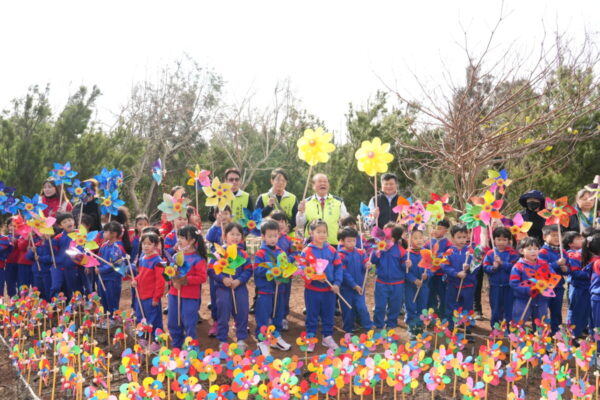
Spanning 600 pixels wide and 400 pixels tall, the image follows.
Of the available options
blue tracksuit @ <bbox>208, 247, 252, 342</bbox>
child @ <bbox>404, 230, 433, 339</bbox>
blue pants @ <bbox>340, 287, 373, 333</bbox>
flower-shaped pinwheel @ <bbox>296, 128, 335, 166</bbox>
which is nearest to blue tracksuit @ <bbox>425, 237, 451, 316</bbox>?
child @ <bbox>404, 230, 433, 339</bbox>

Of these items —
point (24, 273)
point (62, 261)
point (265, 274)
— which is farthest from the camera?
point (24, 273)

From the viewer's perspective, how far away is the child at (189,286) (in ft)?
14.6

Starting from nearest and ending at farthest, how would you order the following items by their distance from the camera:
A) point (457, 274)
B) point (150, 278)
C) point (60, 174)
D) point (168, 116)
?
point (150, 278), point (457, 274), point (60, 174), point (168, 116)

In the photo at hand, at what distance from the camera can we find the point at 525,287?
14.9 ft

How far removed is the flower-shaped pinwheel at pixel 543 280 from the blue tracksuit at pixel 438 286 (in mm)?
987

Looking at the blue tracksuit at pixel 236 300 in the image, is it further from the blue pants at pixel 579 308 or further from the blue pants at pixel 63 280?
the blue pants at pixel 579 308

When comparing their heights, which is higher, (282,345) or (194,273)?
(194,273)

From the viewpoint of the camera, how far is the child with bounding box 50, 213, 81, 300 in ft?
18.3

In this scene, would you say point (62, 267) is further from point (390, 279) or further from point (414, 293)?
point (414, 293)

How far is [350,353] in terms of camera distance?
386 centimetres

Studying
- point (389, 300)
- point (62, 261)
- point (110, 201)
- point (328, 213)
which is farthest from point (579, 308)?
point (62, 261)

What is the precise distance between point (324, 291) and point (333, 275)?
0.58 feet

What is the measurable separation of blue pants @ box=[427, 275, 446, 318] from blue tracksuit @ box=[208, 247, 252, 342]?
216 cm

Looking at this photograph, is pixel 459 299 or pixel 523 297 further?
pixel 459 299
